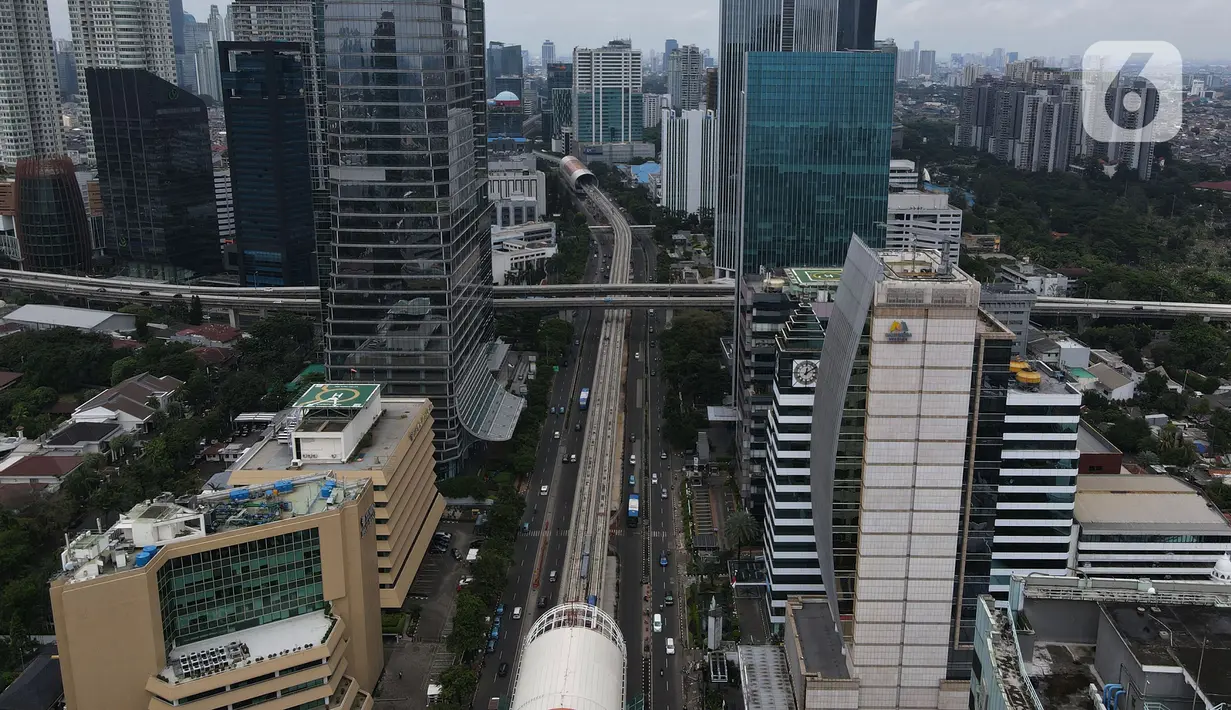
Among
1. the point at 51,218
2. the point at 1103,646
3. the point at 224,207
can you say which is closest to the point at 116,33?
the point at 224,207

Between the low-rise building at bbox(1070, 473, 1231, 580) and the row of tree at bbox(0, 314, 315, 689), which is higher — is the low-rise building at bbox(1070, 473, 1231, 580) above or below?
above

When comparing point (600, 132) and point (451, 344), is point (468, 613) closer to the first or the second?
point (451, 344)

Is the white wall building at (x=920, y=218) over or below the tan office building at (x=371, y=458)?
over

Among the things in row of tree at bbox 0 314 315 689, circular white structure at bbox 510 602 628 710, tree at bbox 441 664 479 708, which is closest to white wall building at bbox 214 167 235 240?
row of tree at bbox 0 314 315 689

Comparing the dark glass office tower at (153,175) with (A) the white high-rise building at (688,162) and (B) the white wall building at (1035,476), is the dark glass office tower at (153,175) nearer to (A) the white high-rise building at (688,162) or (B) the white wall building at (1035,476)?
(A) the white high-rise building at (688,162)

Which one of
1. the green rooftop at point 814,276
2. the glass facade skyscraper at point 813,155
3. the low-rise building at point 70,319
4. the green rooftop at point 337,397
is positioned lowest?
the low-rise building at point 70,319

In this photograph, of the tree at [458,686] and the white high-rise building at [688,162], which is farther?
the white high-rise building at [688,162]

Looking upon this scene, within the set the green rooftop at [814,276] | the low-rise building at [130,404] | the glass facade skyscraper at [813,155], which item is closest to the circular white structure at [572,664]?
the green rooftop at [814,276]

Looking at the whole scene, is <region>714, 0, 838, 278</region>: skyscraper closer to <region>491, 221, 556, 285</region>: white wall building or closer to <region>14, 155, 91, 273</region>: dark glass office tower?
<region>491, 221, 556, 285</region>: white wall building
